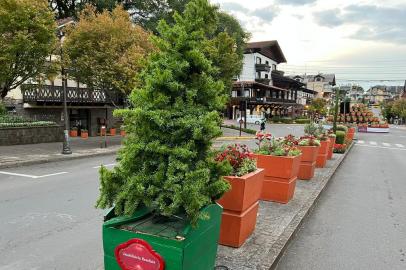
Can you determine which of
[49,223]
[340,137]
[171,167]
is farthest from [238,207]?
[340,137]

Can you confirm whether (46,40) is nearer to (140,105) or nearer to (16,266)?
(16,266)

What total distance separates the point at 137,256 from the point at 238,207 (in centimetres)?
205

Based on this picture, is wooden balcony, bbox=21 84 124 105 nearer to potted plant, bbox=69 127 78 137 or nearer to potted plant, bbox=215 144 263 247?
potted plant, bbox=69 127 78 137

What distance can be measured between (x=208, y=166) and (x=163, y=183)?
598 mm

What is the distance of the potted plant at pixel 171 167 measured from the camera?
130 inches

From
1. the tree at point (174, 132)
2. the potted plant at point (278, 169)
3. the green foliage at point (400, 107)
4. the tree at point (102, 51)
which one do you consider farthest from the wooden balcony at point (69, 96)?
the green foliage at point (400, 107)

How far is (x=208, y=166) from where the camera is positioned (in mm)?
3885

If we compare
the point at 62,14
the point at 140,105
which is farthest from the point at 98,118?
the point at 140,105

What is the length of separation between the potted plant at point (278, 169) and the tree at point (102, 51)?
13457mm

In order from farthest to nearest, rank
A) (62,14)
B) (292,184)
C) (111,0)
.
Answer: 1. (62,14)
2. (111,0)
3. (292,184)

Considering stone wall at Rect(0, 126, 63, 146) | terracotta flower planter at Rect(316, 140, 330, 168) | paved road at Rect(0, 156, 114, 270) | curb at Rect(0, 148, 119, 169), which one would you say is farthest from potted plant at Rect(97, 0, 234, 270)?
stone wall at Rect(0, 126, 63, 146)

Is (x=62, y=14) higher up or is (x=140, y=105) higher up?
(x=62, y=14)

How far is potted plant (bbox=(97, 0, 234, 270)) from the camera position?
3307 millimetres

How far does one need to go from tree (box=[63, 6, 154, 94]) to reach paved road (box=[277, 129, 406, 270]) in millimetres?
13244
